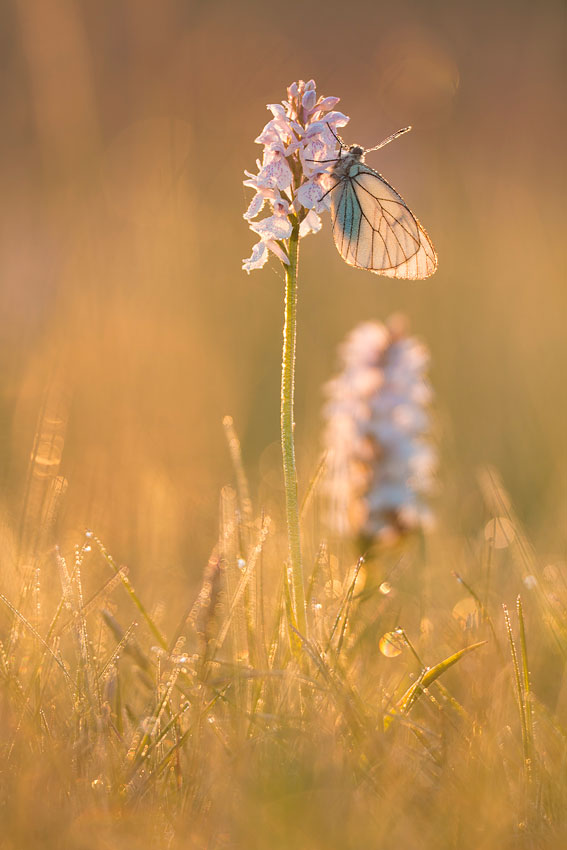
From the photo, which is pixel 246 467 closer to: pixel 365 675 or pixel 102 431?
pixel 102 431

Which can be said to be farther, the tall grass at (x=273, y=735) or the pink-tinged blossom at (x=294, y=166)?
the pink-tinged blossom at (x=294, y=166)

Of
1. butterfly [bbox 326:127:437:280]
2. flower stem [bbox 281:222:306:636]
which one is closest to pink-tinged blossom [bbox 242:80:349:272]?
flower stem [bbox 281:222:306:636]

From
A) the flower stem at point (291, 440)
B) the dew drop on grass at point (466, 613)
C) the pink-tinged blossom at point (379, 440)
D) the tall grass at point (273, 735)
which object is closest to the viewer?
the tall grass at point (273, 735)

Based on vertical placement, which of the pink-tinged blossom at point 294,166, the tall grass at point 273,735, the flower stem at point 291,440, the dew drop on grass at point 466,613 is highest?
the pink-tinged blossom at point 294,166

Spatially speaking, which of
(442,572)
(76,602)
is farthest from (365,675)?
(442,572)

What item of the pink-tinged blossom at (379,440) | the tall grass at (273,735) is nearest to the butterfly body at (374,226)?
the tall grass at (273,735)

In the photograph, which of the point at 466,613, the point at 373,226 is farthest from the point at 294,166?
the point at 466,613

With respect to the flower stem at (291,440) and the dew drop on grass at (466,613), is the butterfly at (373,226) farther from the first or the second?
the dew drop on grass at (466,613)

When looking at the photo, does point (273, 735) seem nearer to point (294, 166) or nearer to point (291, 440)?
point (291, 440)
